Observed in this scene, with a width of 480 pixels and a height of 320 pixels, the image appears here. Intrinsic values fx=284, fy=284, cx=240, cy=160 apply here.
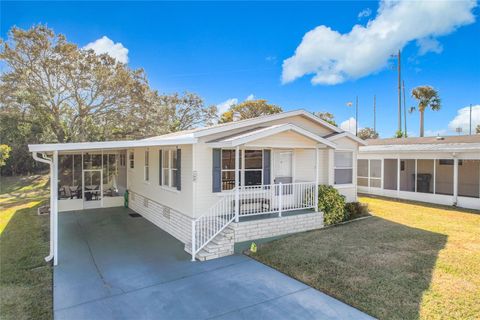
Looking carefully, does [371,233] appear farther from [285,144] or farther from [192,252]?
[192,252]

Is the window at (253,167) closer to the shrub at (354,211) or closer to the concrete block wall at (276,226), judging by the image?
the concrete block wall at (276,226)

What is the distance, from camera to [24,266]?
280 inches

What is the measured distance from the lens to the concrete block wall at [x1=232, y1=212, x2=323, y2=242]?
8.42m

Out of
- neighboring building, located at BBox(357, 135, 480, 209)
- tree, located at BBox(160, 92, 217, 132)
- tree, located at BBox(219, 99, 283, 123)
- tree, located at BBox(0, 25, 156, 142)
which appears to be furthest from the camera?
tree, located at BBox(219, 99, 283, 123)

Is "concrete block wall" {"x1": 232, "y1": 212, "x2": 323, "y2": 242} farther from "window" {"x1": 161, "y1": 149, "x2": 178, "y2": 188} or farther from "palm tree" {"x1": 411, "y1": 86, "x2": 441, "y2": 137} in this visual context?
"palm tree" {"x1": 411, "y1": 86, "x2": 441, "y2": 137}

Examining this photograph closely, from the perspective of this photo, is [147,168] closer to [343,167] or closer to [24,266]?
[24,266]

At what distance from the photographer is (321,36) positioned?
16.0 metres

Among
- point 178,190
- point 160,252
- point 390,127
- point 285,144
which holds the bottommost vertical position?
point 160,252

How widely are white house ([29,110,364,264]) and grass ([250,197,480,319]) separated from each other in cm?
100

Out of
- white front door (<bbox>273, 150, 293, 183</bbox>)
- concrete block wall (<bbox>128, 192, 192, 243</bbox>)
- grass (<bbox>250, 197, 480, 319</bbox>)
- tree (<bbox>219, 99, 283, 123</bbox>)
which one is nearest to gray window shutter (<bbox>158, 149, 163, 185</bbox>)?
concrete block wall (<bbox>128, 192, 192, 243</bbox>)

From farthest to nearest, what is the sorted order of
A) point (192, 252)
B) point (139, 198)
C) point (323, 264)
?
point (139, 198) < point (192, 252) < point (323, 264)

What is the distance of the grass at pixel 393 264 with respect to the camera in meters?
5.17

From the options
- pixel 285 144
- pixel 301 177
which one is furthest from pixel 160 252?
pixel 301 177

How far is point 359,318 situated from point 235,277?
8.92 ft
